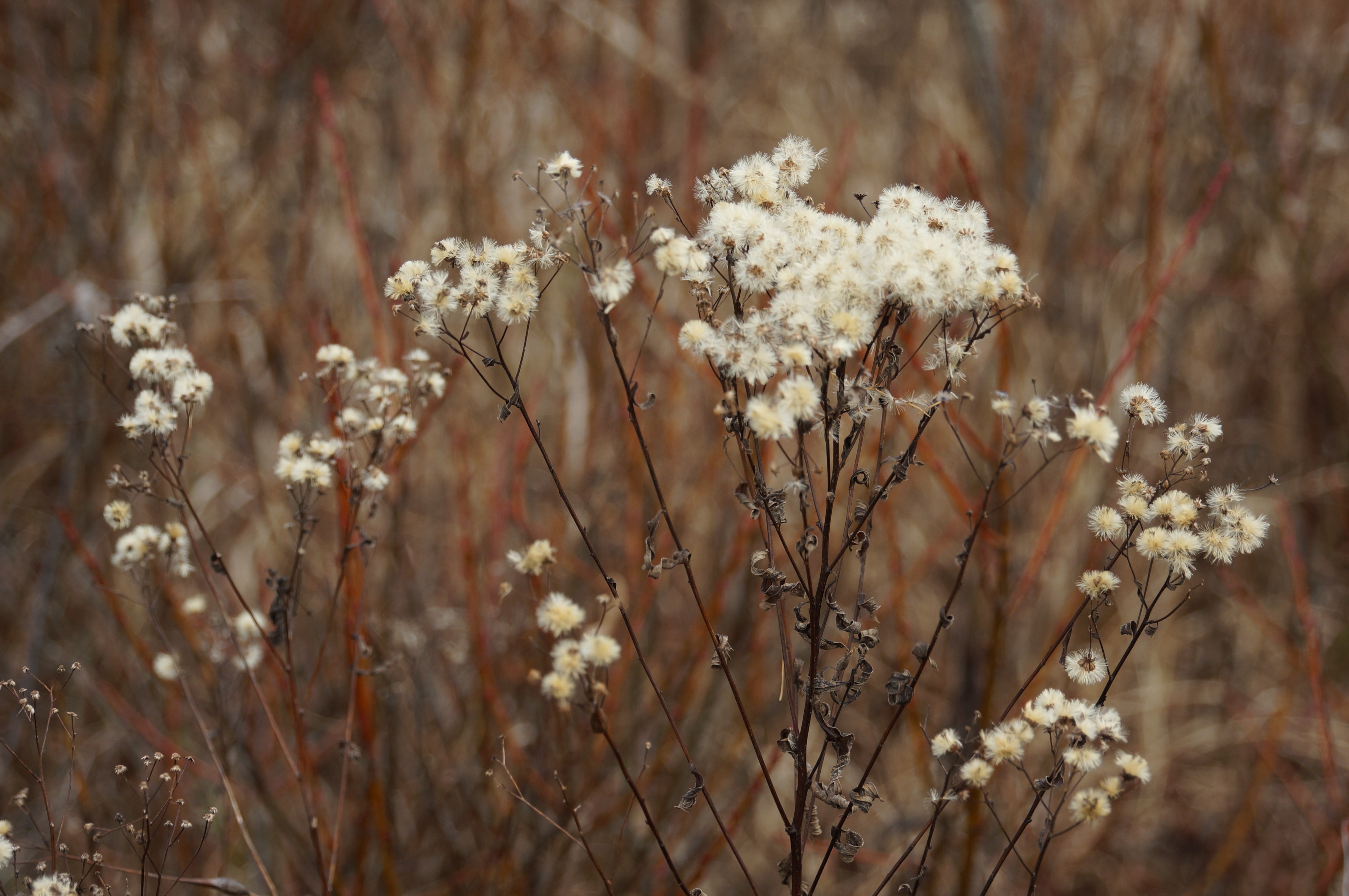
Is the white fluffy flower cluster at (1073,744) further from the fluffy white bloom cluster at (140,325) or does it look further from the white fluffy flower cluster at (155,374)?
the fluffy white bloom cluster at (140,325)

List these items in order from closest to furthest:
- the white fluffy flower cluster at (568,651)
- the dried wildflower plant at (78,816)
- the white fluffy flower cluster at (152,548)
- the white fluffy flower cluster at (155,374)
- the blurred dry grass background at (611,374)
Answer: the white fluffy flower cluster at (568,651) → the white fluffy flower cluster at (155,374) → the white fluffy flower cluster at (152,548) → the dried wildflower plant at (78,816) → the blurred dry grass background at (611,374)

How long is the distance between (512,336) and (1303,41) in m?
3.97

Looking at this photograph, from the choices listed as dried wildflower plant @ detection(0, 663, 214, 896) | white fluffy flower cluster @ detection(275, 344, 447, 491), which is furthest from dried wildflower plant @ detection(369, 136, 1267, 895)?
dried wildflower plant @ detection(0, 663, 214, 896)

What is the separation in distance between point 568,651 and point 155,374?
93cm

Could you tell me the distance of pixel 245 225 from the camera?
4.07m

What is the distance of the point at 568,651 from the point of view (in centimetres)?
99

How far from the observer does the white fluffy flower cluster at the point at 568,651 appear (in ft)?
3.11

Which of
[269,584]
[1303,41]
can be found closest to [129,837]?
[269,584]

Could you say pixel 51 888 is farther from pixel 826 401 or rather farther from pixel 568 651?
pixel 826 401

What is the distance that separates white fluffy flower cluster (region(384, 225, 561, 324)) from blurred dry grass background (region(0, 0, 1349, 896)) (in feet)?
3.22

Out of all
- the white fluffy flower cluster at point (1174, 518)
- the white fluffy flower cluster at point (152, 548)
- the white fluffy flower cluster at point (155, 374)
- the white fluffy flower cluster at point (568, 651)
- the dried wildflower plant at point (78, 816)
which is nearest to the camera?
the white fluffy flower cluster at point (568, 651)

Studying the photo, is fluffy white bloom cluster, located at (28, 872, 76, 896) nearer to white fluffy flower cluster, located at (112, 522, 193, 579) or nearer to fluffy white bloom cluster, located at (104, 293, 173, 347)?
white fluffy flower cluster, located at (112, 522, 193, 579)

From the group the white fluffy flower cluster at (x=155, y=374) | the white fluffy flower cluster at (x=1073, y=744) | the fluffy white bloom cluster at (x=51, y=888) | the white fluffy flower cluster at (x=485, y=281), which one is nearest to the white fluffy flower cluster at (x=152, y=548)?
the white fluffy flower cluster at (x=155, y=374)

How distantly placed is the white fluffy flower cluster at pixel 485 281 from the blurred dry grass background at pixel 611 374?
3.22 feet
